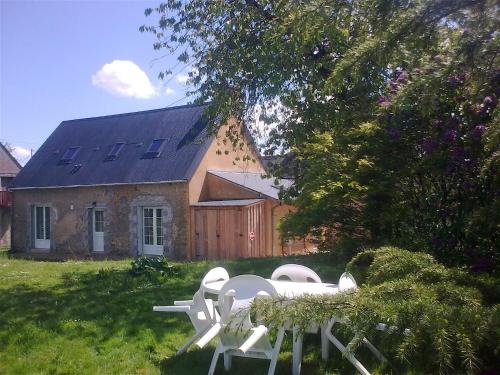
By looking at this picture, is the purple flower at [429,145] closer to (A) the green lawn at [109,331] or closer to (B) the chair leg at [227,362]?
(A) the green lawn at [109,331]

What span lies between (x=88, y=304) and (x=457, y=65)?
6.05m

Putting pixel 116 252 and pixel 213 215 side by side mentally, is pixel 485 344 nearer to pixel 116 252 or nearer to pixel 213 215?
pixel 213 215

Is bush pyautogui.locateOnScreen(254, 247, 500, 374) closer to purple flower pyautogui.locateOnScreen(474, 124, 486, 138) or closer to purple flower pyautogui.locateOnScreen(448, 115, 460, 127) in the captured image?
purple flower pyautogui.locateOnScreen(474, 124, 486, 138)

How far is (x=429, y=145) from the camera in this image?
20.3 ft

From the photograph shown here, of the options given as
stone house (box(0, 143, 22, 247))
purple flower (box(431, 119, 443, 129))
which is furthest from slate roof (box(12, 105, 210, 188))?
purple flower (box(431, 119, 443, 129))

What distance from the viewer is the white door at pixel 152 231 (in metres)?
20.5

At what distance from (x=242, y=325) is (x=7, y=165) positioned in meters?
34.4

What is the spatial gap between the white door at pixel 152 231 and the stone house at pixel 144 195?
0.13ft

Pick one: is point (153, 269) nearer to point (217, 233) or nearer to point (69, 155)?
point (217, 233)

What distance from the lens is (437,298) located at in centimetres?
343

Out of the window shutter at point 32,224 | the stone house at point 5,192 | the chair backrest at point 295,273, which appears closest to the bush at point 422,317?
the chair backrest at point 295,273

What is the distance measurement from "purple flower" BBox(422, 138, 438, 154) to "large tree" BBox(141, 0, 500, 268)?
17 mm

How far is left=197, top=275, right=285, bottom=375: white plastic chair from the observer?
13.9 ft

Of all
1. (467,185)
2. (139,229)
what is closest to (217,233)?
(139,229)
